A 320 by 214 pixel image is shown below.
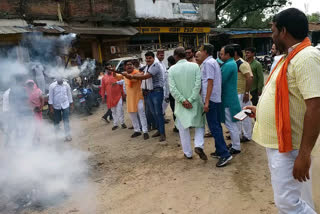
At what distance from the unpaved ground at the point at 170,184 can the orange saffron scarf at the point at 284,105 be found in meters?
1.34

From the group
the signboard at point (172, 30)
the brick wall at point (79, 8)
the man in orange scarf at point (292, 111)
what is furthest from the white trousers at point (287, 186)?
the signboard at point (172, 30)

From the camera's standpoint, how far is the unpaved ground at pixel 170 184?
3.12 m

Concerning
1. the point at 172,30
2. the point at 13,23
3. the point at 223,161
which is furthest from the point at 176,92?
the point at 172,30

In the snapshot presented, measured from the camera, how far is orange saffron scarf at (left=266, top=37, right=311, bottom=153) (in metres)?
1.83

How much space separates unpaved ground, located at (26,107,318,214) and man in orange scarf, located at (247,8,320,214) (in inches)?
43.4

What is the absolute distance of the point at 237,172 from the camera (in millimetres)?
3918

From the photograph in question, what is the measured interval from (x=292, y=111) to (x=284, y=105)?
0.09m

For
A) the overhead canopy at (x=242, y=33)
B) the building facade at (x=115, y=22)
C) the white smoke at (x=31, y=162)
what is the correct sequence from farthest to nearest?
1. the overhead canopy at (x=242, y=33)
2. the building facade at (x=115, y=22)
3. the white smoke at (x=31, y=162)

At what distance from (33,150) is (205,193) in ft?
13.0

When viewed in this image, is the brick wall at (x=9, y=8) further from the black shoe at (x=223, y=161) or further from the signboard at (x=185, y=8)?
the signboard at (x=185, y=8)

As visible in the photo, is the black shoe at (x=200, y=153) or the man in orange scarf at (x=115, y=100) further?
the man in orange scarf at (x=115, y=100)

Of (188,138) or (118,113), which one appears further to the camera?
(118,113)

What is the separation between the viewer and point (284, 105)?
1.84 metres

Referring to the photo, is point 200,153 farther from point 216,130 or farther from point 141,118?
point 141,118
